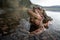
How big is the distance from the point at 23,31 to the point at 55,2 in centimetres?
49

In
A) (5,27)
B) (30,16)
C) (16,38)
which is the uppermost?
(30,16)

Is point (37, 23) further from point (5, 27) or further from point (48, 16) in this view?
point (5, 27)

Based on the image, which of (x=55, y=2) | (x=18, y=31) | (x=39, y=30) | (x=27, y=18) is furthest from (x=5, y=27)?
(x=55, y=2)

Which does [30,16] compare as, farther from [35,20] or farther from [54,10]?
[54,10]

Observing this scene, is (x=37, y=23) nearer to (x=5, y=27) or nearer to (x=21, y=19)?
(x=21, y=19)

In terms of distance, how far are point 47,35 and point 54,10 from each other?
0.97ft

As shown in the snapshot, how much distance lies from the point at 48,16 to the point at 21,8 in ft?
1.04

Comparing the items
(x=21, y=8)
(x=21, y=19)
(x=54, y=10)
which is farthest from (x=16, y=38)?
(x=54, y=10)

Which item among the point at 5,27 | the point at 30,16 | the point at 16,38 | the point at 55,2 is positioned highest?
the point at 55,2

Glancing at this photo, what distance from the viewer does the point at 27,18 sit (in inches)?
58.3

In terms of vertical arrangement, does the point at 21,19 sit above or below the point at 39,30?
above

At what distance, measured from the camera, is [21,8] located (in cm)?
149

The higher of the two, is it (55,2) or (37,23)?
(55,2)

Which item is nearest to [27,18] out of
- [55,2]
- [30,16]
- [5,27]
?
[30,16]
